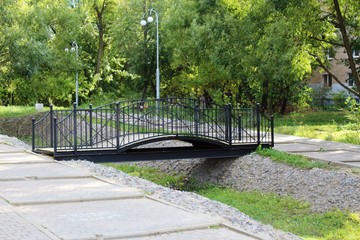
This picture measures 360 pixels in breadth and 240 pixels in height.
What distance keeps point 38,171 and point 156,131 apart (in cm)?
576

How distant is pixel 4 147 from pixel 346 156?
1140cm

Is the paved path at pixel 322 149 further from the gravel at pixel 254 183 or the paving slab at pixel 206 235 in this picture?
the paving slab at pixel 206 235

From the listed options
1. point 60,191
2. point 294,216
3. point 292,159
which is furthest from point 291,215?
point 60,191

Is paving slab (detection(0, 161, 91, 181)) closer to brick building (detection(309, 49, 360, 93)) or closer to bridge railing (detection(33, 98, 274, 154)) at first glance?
bridge railing (detection(33, 98, 274, 154))

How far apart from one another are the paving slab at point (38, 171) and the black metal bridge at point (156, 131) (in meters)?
1.73

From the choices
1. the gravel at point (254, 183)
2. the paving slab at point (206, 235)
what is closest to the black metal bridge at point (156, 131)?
the gravel at point (254, 183)

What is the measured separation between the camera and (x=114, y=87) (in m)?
59.7

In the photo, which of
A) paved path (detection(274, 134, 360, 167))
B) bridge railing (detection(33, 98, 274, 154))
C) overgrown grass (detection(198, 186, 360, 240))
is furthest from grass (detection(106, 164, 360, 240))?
paved path (detection(274, 134, 360, 167))

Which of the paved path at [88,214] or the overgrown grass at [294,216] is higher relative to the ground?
the paved path at [88,214]

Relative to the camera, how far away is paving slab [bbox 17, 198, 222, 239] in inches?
320

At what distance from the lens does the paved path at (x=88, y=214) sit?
8023mm

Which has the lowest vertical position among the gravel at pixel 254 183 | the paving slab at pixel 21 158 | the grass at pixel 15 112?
the gravel at pixel 254 183

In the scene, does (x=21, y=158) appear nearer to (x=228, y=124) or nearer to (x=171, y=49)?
(x=228, y=124)

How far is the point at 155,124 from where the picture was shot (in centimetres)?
1841
